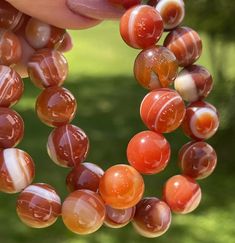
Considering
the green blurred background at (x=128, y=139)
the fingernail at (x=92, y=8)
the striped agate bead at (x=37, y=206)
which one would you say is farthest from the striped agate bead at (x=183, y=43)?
the green blurred background at (x=128, y=139)

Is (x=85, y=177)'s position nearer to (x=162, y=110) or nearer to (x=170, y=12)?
(x=162, y=110)

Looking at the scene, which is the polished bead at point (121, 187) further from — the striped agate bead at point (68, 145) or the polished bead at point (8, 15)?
the polished bead at point (8, 15)

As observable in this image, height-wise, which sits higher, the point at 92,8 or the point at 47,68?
the point at 92,8

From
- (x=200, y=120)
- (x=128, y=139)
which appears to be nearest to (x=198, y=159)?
(x=200, y=120)

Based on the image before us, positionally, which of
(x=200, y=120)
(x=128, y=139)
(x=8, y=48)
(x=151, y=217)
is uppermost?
(x=8, y=48)

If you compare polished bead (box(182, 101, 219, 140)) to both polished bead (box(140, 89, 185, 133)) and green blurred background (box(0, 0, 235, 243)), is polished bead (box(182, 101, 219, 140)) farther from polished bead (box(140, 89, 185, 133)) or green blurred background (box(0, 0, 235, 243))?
green blurred background (box(0, 0, 235, 243))

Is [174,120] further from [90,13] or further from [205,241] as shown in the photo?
[205,241]

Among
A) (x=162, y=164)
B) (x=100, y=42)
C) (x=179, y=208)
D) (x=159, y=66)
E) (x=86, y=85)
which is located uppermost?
(x=159, y=66)

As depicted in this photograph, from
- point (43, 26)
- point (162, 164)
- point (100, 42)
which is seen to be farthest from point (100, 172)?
point (100, 42)
